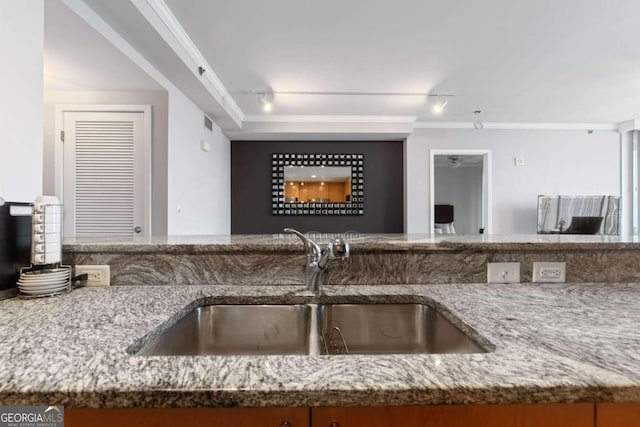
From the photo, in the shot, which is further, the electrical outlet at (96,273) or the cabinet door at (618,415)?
the electrical outlet at (96,273)

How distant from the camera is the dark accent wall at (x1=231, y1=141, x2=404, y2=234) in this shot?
500cm

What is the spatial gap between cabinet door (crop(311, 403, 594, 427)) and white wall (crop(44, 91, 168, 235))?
2760 mm

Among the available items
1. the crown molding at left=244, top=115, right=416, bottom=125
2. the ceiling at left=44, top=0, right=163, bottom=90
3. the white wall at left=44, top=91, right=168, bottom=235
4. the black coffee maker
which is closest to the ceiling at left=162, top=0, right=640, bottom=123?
the crown molding at left=244, top=115, right=416, bottom=125

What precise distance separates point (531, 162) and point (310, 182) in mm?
3526

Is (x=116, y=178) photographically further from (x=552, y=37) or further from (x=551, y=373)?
(x=552, y=37)

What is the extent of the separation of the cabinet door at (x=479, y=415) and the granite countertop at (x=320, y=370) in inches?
1.6

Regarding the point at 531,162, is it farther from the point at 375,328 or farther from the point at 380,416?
the point at 380,416

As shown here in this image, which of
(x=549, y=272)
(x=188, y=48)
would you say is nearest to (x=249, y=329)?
(x=549, y=272)

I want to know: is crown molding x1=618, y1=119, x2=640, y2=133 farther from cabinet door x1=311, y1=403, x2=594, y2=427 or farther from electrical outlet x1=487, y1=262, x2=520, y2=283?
cabinet door x1=311, y1=403, x2=594, y2=427

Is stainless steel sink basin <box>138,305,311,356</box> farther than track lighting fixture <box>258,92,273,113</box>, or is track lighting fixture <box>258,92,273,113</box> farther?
track lighting fixture <box>258,92,273,113</box>

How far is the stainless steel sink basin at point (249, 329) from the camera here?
980 millimetres

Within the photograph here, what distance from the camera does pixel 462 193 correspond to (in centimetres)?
818

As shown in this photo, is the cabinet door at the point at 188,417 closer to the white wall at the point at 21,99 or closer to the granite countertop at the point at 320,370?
the granite countertop at the point at 320,370

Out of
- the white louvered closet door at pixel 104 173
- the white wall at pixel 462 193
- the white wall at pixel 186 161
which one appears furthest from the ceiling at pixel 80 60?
the white wall at pixel 462 193
